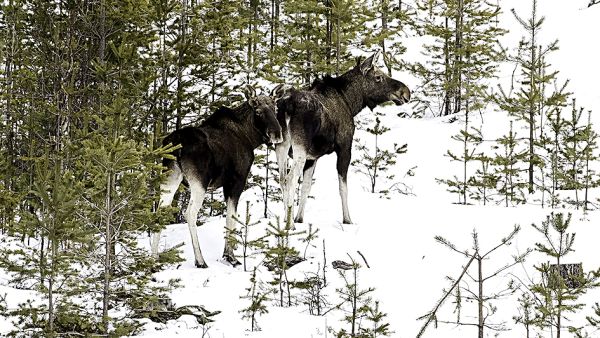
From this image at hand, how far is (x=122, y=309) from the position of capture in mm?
7152

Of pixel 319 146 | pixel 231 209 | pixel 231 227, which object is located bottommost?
pixel 231 227

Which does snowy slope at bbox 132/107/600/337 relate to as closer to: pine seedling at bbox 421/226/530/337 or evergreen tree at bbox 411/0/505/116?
pine seedling at bbox 421/226/530/337

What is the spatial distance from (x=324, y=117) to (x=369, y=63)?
174 cm

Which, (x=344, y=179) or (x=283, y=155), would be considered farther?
(x=344, y=179)

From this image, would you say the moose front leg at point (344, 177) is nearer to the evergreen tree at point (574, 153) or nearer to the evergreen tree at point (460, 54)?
the evergreen tree at point (574, 153)

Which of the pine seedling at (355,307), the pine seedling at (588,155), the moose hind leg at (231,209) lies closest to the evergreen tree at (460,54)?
the pine seedling at (588,155)

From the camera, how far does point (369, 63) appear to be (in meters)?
11.3

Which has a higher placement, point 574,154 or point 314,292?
point 574,154

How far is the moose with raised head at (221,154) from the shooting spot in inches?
335

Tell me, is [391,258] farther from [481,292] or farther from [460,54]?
[460,54]

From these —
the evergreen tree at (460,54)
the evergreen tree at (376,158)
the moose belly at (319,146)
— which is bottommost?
the moose belly at (319,146)

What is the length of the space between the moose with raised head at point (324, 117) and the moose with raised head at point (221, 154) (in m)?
0.54

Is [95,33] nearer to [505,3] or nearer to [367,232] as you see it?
[367,232]

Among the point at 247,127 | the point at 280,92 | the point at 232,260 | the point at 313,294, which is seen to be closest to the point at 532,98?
the point at 280,92
